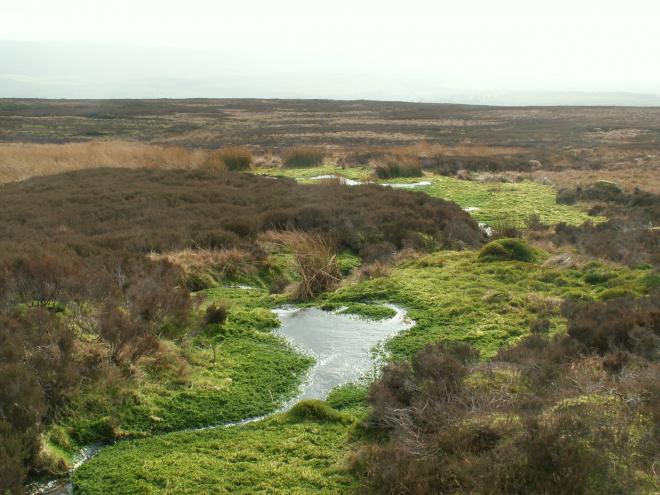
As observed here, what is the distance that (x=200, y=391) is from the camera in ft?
27.5

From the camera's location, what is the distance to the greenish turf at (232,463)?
621cm

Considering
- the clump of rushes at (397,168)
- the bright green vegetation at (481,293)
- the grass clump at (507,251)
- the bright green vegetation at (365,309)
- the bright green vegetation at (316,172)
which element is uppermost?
the clump of rushes at (397,168)

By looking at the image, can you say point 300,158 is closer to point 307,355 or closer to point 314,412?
point 307,355

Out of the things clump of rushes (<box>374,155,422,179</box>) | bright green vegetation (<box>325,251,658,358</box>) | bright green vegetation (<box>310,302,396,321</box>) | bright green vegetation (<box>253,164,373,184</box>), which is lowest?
bright green vegetation (<box>310,302,396,321</box>)

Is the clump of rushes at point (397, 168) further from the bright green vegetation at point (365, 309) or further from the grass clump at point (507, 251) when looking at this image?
the bright green vegetation at point (365, 309)

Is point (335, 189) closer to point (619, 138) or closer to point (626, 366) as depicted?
point (626, 366)

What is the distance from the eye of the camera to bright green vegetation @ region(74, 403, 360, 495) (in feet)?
20.4

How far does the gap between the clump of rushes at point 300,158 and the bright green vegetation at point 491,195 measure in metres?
1.20

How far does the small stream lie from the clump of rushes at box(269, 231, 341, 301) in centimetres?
82

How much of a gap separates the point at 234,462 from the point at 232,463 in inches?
1.8

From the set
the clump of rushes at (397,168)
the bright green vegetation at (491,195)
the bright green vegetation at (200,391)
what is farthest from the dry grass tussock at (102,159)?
the bright green vegetation at (200,391)

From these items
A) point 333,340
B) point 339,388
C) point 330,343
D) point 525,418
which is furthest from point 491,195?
point 525,418

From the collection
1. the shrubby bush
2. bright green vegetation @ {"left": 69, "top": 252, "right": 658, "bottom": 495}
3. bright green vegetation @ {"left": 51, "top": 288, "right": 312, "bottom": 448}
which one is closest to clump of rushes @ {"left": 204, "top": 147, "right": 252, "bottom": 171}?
bright green vegetation @ {"left": 69, "top": 252, "right": 658, "bottom": 495}

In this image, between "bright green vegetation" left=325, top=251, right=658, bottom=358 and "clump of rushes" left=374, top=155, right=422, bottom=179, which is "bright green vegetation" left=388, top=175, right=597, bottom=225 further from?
"bright green vegetation" left=325, top=251, right=658, bottom=358
